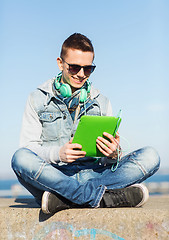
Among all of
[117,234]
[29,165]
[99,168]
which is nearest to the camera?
[117,234]

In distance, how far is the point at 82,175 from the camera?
3162mm

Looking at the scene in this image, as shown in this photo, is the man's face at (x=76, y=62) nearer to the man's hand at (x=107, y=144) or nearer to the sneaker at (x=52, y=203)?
the man's hand at (x=107, y=144)

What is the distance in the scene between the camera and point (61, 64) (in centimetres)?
361

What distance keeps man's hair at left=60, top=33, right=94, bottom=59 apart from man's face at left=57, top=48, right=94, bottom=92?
4cm

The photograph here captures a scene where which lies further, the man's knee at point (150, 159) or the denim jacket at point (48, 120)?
the denim jacket at point (48, 120)

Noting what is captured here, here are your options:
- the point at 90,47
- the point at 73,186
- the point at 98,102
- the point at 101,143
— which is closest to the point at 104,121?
the point at 101,143

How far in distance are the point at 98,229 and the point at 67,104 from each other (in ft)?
4.45

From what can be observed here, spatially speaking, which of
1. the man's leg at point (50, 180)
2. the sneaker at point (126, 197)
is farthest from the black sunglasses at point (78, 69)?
the sneaker at point (126, 197)

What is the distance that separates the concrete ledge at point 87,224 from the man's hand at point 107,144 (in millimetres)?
524

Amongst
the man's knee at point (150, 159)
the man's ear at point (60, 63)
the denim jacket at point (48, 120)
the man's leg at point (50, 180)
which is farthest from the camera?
the man's ear at point (60, 63)

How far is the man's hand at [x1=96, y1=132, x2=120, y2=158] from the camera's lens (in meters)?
2.81

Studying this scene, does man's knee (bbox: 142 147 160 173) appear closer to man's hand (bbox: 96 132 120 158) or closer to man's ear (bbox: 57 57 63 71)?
man's hand (bbox: 96 132 120 158)

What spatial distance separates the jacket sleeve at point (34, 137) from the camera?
2.90 meters

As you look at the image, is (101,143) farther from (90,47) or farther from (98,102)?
(90,47)
